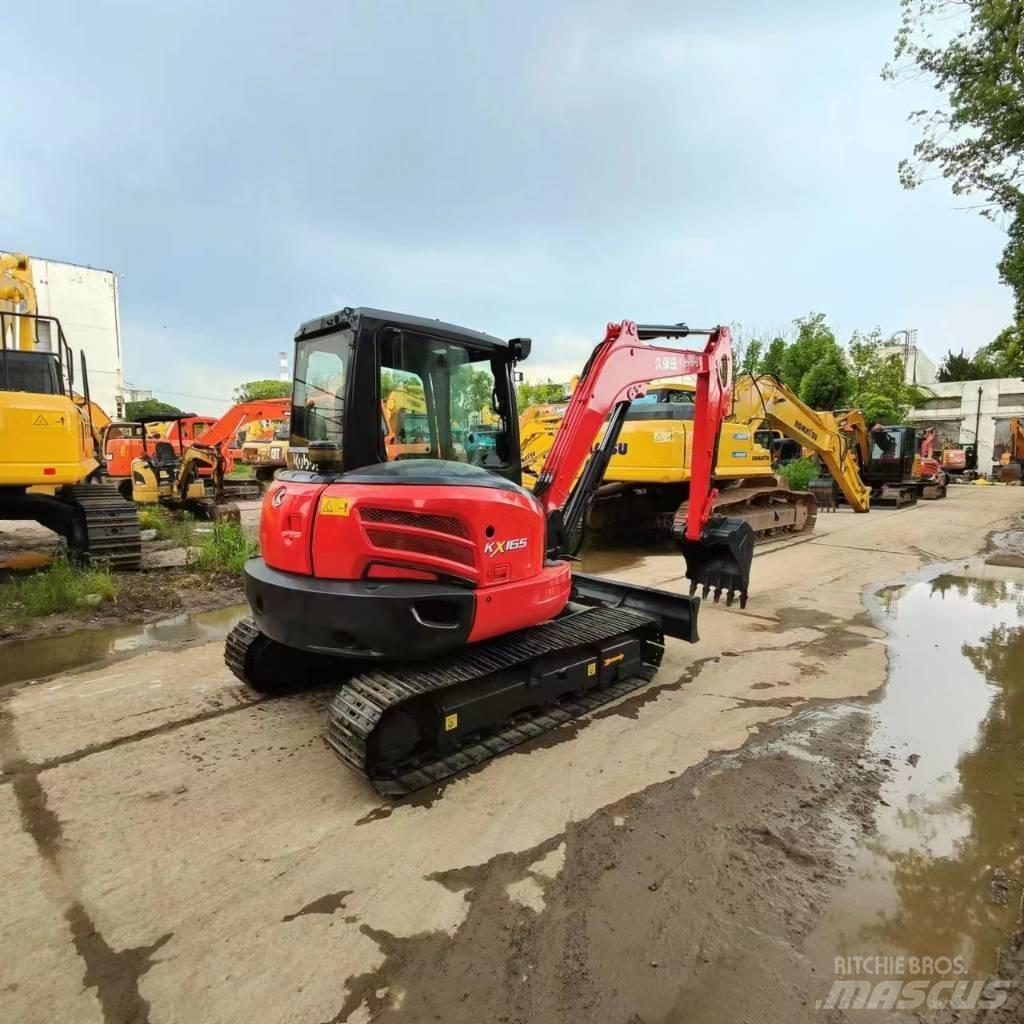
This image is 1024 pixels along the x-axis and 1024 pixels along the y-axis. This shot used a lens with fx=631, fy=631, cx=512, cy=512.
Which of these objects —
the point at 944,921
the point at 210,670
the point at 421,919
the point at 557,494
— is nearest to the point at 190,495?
the point at 210,670

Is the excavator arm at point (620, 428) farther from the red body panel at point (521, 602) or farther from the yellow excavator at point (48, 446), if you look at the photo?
the yellow excavator at point (48, 446)

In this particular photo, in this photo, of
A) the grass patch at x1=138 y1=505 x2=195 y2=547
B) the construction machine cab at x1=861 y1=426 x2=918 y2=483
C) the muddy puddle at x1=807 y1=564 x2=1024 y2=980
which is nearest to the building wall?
the construction machine cab at x1=861 y1=426 x2=918 y2=483

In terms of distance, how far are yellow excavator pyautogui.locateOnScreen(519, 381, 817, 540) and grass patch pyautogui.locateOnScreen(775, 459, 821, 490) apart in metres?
5.36

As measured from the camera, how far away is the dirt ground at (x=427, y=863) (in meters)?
1.90

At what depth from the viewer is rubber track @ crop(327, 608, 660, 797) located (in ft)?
9.27

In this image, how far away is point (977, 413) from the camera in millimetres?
36156

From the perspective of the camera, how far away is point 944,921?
7.16ft

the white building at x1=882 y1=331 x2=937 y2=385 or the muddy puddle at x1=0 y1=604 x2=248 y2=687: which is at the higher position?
the white building at x1=882 y1=331 x2=937 y2=385

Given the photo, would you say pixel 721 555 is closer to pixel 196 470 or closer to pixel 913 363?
pixel 196 470

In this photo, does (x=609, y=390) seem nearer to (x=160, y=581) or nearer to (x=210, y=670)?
(x=210, y=670)

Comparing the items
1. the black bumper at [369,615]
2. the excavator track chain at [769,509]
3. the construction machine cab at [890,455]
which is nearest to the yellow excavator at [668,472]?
the excavator track chain at [769,509]

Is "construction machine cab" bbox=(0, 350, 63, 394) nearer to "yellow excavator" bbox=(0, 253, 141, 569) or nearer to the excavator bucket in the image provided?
"yellow excavator" bbox=(0, 253, 141, 569)

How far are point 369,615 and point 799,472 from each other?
16.4m

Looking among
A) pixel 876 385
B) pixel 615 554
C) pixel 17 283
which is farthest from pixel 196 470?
pixel 876 385
